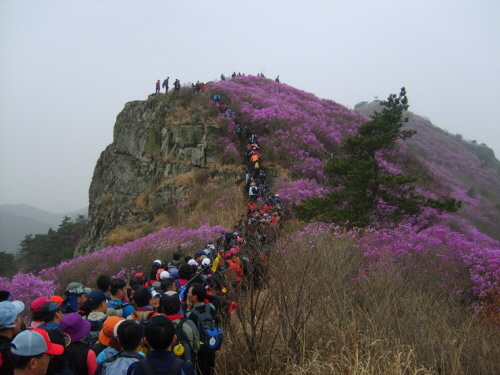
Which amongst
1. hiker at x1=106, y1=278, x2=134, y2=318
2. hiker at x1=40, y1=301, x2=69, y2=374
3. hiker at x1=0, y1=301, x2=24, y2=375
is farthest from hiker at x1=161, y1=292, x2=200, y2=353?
hiker at x1=0, y1=301, x2=24, y2=375

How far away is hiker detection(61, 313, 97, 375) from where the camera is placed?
2.82 metres

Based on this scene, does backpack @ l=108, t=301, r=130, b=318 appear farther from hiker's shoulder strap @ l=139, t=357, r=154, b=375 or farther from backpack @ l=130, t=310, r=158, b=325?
hiker's shoulder strap @ l=139, t=357, r=154, b=375

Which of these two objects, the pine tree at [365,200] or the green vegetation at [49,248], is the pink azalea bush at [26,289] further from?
the green vegetation at [49,248]

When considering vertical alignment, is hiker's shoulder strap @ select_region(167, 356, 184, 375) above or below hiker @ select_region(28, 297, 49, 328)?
above

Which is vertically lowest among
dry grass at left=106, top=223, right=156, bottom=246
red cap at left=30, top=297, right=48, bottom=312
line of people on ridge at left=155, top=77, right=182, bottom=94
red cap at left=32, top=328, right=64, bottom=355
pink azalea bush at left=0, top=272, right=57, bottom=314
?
dry grass at left=106, top=223, right=156, bottom=246

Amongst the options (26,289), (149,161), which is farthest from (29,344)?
(149,161)

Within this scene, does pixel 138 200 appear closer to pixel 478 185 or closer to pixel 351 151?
pixel 351 151

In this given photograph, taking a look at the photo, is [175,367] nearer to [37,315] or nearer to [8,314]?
[8,314]

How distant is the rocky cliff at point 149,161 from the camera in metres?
18.8

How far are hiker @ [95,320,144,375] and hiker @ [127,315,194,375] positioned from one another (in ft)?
0.44

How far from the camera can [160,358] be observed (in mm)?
2695

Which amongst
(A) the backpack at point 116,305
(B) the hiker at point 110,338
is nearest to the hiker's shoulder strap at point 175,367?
(B) the hiker at point 110,338

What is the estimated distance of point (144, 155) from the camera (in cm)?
2202

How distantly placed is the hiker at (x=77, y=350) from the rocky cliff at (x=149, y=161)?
14.6 meters
